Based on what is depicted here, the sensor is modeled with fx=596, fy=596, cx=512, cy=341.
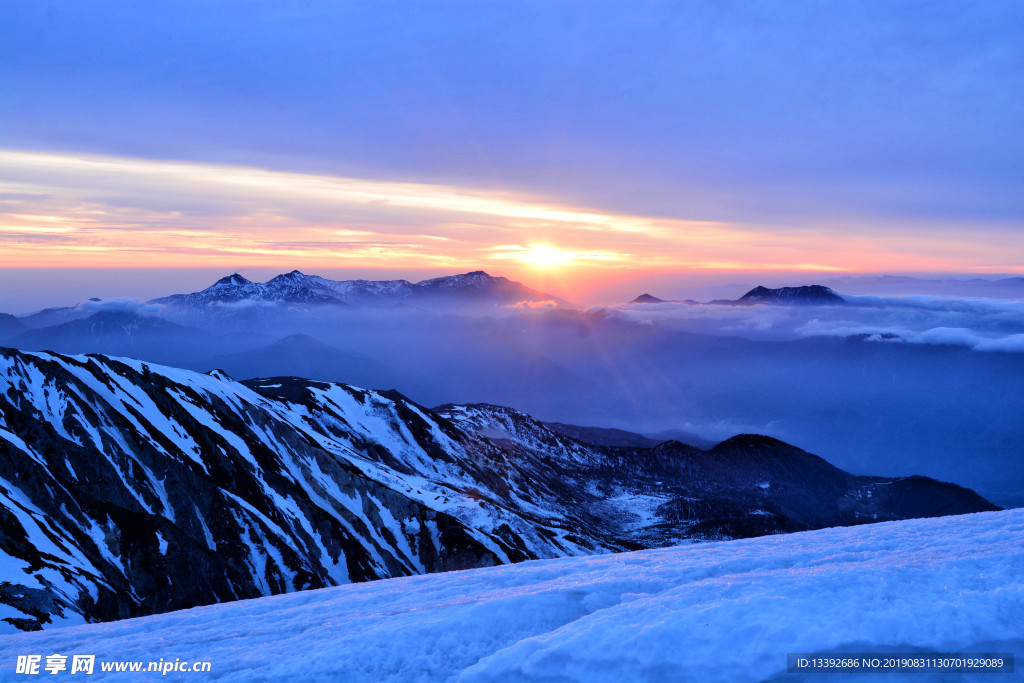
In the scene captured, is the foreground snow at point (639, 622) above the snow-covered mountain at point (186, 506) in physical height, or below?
above

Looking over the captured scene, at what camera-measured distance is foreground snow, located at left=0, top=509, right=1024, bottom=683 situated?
11680mm

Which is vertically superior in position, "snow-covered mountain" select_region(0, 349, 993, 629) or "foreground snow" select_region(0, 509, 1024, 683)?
"foreground snow" select_region(0, 509, 1024, 683)

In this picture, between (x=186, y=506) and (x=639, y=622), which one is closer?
(x=639, y=622)

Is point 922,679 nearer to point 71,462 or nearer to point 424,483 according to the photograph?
point 71,462

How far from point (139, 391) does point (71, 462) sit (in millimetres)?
25425

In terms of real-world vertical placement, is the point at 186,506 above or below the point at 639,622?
below

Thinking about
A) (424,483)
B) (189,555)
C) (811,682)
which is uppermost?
(811,682)

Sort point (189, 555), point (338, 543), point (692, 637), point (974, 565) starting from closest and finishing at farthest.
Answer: point (692, 637) → point (974, 565) → point (189, 555) → point (338, 543)

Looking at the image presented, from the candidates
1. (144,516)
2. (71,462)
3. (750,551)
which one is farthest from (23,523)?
(750,551)

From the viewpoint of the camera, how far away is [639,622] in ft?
41.8

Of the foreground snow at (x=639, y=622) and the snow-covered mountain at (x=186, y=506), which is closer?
the foreground snow at (x=639, y=622)

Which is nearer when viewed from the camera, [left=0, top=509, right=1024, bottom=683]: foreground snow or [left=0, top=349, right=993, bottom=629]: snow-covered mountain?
[left=0, top=509, right=1024, bottom=683]: foreground snow

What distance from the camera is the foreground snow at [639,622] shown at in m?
11.7

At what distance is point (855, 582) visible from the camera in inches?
537
